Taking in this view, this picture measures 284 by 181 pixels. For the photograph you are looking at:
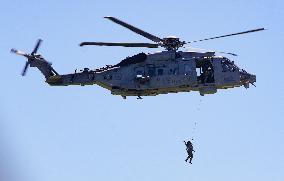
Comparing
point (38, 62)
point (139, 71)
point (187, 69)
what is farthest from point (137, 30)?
point (38, 62)

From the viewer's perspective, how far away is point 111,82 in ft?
135

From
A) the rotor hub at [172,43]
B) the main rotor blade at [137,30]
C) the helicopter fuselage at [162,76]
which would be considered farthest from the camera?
the rotor hub at [172,43]

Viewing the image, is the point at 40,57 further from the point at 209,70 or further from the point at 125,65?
the point at 209,70

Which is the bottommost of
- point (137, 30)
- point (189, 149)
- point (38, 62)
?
point (189, 149)

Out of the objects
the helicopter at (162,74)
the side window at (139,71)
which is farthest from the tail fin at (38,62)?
the side window at (139,71)

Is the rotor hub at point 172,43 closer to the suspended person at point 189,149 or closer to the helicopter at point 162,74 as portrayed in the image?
the helicopter at point 162,74

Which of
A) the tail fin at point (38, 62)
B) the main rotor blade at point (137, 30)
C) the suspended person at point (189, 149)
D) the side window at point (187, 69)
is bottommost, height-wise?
the suspended person at point (189, 149)

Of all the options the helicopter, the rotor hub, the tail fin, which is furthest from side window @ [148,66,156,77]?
the tail fin

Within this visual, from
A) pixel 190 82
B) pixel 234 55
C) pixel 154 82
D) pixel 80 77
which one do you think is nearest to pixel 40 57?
pixel 80 77

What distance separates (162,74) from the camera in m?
40.9

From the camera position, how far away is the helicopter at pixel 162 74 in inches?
1598

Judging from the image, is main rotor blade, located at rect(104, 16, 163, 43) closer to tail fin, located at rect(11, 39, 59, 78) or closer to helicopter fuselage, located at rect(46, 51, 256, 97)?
helicopter fuselage, located at rect(46, 51, 256, 97)

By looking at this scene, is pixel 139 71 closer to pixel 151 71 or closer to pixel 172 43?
pixel 151 71

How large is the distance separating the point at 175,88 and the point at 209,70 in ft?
12.7
